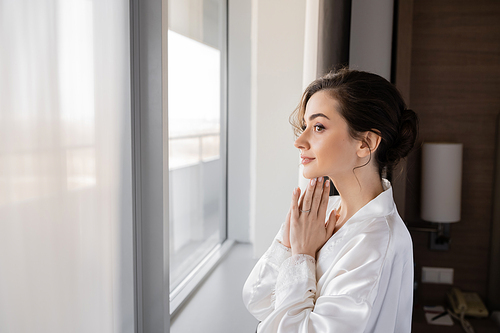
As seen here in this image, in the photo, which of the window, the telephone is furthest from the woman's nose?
the telephone

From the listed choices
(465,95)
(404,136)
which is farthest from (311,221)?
(465,95)

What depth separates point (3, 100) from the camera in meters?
0.83

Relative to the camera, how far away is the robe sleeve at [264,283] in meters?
1.08

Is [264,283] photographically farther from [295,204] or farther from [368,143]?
[368,143]

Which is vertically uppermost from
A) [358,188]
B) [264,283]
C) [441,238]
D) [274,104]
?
[274,104]

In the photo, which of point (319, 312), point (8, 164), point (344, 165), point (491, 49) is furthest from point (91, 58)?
point (491, 49)

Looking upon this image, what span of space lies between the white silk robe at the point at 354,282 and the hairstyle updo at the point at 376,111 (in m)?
0.12

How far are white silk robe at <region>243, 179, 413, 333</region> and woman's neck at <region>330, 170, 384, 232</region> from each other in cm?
4

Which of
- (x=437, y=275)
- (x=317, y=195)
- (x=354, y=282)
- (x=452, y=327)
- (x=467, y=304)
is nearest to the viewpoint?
(x=354, y=282)

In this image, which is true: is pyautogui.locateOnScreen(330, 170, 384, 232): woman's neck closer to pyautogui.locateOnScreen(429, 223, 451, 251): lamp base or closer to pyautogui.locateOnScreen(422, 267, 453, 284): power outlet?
pyautogui.locateOnScreen(429, 223, 451, 251): lamp base

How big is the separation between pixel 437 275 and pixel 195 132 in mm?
1487

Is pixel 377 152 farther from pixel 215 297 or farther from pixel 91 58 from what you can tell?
pixel 215 297

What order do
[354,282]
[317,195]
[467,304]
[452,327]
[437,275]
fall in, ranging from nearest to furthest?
[354,282] < [317,195] < [452,327] < [467,304] < [437,275]

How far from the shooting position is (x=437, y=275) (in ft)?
6.99
